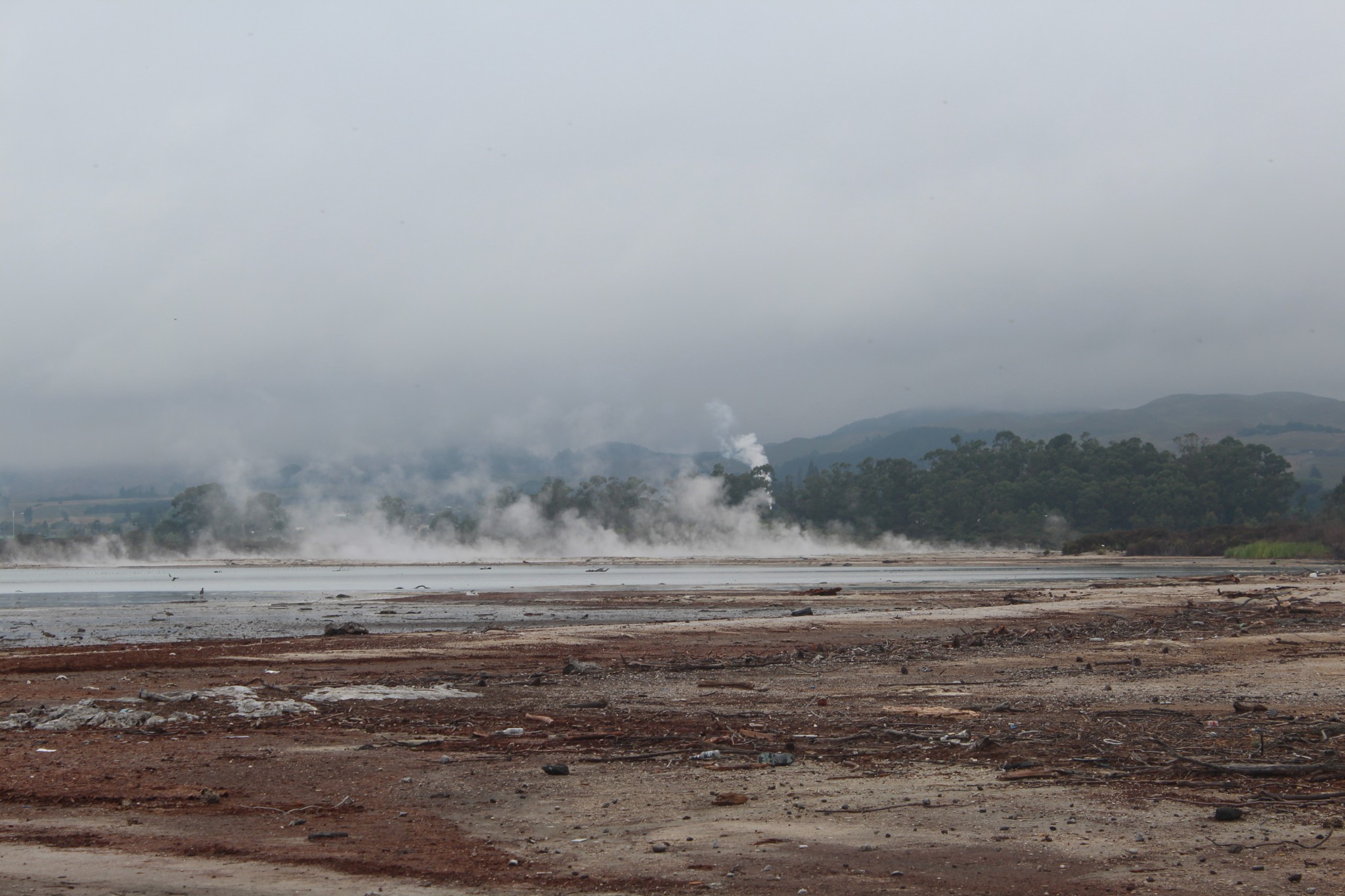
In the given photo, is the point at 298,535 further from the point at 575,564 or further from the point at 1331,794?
the point at 1331,794

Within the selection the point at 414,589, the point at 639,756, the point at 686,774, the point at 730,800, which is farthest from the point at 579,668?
the point at 414,589

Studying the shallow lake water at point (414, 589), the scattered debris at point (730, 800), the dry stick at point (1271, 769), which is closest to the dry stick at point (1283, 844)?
the dry stick at point (1271, 769)

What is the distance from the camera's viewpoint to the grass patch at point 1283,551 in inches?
4149

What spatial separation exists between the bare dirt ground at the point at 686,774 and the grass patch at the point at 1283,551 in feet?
306

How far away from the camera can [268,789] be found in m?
11.9

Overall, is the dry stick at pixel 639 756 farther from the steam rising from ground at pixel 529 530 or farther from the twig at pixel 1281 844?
the steam rising from ground at pixel 529 530

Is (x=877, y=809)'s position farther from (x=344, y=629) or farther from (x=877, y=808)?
(x=344, y=629)

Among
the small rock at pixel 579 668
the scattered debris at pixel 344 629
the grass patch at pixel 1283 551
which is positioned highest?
the small rock at pixel 579 668

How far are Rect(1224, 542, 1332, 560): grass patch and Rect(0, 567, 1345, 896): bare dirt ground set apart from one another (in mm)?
93392

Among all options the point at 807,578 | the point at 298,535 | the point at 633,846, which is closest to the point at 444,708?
the point at 633,846

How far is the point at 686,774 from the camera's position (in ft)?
39.9

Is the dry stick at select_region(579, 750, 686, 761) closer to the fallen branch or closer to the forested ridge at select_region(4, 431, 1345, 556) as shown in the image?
the fallen branch

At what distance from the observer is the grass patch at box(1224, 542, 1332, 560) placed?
105375 millimetres

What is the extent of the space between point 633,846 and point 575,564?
121061mm
